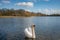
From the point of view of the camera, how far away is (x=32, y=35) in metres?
9.22

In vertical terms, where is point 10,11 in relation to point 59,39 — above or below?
above

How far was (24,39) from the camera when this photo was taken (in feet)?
29.7

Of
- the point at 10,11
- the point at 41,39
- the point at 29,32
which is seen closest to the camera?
the point at 41,39

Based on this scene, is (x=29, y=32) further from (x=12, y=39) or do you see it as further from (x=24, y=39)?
(x=12, y=39)

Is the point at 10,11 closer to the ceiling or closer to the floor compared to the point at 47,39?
closer to the ceiling

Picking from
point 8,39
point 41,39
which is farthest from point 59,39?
point 8,39

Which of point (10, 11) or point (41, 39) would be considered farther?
point (10, 11)

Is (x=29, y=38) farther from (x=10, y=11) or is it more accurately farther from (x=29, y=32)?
(x=10, y=11)

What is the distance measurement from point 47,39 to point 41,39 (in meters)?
0.43

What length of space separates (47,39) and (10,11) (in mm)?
19787

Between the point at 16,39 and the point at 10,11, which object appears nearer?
the point at 16,39

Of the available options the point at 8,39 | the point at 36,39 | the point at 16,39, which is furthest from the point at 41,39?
the point at 8,39

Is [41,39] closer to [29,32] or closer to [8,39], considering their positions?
[29,32]

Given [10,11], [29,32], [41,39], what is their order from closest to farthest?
1. [41,39]
2. [29,32]
3. [10,11]
